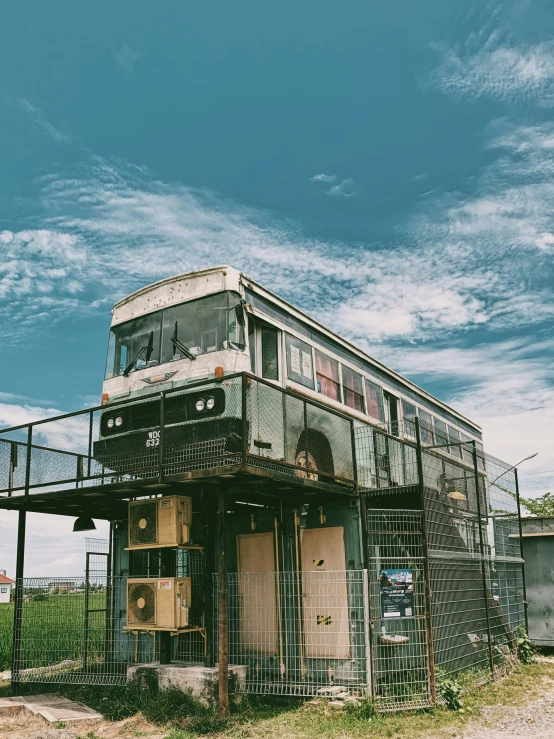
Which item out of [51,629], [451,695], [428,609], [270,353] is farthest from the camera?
[51,629]

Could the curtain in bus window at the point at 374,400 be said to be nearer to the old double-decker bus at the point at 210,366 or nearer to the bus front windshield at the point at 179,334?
the old double-decker bus at the point at 210,366

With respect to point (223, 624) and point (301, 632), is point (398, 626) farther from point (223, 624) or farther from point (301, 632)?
point (223, 624)

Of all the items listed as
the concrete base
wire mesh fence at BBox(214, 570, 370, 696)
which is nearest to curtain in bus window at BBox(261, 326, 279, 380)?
wire mesh fence at BBox(214, 570, 370, 696)

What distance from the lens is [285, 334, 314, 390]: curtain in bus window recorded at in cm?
1175

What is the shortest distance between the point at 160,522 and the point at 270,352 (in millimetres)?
3242

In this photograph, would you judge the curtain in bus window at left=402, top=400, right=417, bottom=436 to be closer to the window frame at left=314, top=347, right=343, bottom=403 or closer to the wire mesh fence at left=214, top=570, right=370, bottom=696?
the window frame at left=314, top=347, right=343, bottom=403

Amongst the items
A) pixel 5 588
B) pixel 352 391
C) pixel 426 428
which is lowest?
pixel 5 588

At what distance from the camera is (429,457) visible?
14680 millimetres

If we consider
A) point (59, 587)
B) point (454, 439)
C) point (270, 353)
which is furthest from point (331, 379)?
point (454, 439)

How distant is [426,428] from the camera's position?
703 inches

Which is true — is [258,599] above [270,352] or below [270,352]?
below

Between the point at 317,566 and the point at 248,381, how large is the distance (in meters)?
3.78

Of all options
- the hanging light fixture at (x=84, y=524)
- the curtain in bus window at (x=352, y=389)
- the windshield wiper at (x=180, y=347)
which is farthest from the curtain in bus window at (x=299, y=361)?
the hanging light fixture at (x=84, y=524)

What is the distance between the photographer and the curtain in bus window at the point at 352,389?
13.7 m
